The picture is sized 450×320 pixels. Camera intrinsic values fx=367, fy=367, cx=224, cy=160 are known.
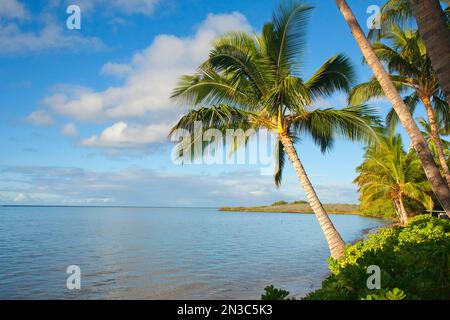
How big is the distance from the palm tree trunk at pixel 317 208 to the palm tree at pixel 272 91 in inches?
1.2

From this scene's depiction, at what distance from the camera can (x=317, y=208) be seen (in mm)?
11383

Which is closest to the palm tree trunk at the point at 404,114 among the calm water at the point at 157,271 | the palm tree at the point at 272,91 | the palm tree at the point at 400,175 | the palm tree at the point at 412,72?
Answer: the palm tree at the point at 272,91

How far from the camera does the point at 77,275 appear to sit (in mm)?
13797

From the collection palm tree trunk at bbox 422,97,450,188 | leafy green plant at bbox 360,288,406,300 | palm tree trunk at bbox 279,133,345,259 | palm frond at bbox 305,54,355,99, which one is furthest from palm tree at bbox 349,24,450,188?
leafy green plant at bbox 360,288,406,300

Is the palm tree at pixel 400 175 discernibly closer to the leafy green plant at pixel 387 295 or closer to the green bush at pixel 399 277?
the green bush at pixel 399 277

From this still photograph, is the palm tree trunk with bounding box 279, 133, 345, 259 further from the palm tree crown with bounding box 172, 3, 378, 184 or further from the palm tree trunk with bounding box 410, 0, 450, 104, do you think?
the palm tree trunk with bounding box 410, 0, 450, 104

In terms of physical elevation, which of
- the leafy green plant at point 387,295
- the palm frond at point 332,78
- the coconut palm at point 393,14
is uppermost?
the coconut palm at point 393,14

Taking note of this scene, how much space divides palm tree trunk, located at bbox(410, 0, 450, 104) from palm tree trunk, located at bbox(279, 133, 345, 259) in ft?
24.0

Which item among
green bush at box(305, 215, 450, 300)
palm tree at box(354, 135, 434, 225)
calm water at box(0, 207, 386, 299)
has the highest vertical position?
palm tree at box(354, 135, 434, 225)

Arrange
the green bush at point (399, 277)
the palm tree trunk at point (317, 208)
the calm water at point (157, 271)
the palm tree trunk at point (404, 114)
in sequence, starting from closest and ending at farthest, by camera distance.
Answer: the green bush at point (399, 277), the palm tree trunk at point (404, 114), the palm tree trunk at point (317, 208), the calm water at point (157, 271)

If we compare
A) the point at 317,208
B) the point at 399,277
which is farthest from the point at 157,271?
the point at 399,277

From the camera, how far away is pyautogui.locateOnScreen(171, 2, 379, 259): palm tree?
1183cm

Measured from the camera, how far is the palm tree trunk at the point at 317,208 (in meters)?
10.9

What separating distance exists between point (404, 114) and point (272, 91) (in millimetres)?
4499
